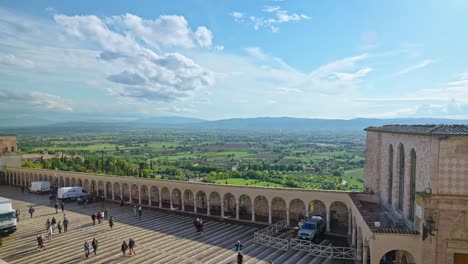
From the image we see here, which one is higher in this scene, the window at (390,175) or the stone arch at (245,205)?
the window at (390,175)

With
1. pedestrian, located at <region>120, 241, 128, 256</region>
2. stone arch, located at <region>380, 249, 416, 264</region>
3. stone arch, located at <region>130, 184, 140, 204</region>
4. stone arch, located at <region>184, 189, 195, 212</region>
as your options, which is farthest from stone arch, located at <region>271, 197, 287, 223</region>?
stone arch, located at <region>130, 184, 140, 204</region>

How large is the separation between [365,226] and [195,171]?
288 feet

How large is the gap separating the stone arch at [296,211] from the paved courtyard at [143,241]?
384 cm

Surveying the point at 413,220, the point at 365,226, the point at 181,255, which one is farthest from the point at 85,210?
the point at 413,220

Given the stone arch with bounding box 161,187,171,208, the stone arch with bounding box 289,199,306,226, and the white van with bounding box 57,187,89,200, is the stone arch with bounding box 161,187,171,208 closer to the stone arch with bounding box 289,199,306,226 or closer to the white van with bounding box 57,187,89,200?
the white van with bounding box 57,187,89,200

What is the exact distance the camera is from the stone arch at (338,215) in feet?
97.1

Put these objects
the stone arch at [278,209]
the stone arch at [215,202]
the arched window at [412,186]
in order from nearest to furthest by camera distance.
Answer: the arched window at [412,186] < the stone arch at [278,209] < the stone arch at [215,202]

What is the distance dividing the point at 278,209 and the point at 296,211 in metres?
1.68

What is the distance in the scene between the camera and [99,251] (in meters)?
24.2

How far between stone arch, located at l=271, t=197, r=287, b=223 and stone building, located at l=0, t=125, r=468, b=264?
0.09 meters

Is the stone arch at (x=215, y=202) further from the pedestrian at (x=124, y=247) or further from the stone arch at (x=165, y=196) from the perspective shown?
the pedestrian at (x=124, y=247)

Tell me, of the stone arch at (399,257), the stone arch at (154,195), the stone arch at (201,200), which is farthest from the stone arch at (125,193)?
the stone arch at (399,257)

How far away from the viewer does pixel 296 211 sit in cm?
3166

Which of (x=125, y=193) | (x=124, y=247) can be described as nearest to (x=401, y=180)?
(x=124, y=247)
